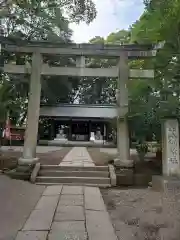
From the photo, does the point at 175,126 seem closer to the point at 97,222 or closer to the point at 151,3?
the point at 151,3

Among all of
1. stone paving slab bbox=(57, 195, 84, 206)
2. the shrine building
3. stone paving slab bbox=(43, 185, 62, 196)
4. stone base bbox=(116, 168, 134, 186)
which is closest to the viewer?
stone paving slab bbox=(57, 195, 84, 206)

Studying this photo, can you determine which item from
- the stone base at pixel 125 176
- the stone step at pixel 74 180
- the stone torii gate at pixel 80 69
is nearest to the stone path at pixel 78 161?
the stone base at pixel 125 176

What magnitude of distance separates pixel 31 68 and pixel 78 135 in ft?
77.0

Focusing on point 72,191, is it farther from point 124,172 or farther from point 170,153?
point 124,172

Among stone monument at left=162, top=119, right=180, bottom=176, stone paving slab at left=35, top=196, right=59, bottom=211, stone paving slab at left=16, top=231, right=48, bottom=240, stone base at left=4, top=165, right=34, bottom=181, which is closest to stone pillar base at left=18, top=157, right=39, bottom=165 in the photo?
stone base at left=4, top=165, right=34, bottom=181

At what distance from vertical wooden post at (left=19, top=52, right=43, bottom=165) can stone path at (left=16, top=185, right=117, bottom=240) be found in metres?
4.74

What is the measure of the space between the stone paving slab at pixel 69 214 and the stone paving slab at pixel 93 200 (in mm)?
278

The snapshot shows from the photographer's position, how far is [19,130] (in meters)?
27.6

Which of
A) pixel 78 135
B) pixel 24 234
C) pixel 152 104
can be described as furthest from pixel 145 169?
pixel 78 135

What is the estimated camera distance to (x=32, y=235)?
12.0ft

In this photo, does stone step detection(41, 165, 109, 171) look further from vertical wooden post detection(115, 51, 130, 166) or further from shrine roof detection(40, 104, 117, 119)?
shrine roof detection(40, 104, 117, 119)

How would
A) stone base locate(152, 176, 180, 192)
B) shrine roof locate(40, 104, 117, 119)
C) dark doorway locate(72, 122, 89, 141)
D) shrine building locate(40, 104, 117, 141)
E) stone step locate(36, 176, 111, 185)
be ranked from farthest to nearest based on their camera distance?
dark doorway locate(72, 122, 89, 141) → shrine building locate(40, 104, 117, 141) → shrine roof locate(40, 104, 117, 119) → stone step locate(36, 176, 111, 185) → stone base locate(152, 176, 180, 192)

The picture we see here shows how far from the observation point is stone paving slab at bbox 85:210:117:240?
372cm

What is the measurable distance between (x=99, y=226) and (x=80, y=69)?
8384mm
